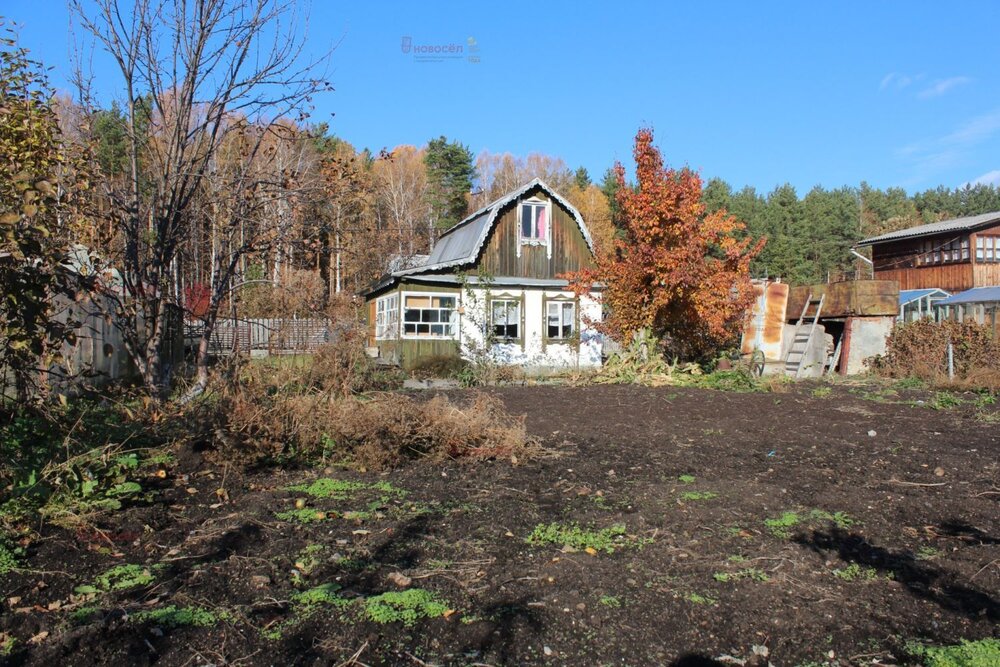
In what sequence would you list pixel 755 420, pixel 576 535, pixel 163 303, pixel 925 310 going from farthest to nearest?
pixel 925 310 < pixel 755 420 < pixel 163 303 < pixel 576 535

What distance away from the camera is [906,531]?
443 centimetres

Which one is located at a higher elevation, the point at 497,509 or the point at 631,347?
the point at 631,347

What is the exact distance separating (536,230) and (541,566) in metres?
18.8

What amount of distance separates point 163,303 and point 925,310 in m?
29.0

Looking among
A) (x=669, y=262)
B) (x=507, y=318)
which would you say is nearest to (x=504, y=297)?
(x=507, y=318)

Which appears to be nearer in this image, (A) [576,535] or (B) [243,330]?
(A) [576,535]

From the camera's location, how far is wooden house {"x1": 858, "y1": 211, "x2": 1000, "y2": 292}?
31.7 meters

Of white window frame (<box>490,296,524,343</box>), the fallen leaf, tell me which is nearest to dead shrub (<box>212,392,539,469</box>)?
the fallen leaf

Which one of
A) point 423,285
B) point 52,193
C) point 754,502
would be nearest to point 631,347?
point 423,285

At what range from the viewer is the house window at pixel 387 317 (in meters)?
20.5

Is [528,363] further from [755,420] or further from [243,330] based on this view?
[243,330]

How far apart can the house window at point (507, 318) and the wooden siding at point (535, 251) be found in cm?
103

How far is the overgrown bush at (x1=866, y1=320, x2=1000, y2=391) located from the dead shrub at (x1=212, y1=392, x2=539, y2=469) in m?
12.7

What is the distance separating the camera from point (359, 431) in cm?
611
